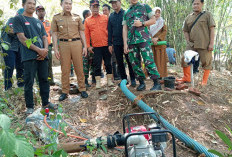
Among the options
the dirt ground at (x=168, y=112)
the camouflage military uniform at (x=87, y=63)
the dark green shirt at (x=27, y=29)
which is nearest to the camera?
the dirt ground at (x=168, y=112)

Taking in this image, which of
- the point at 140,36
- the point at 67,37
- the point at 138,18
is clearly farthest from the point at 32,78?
the point at 138,18

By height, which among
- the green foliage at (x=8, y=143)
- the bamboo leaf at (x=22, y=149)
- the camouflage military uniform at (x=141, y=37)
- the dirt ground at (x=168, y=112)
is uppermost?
the camouflage military uniform at (x=141, y=37)

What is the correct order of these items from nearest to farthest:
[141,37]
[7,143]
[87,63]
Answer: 1. [7,143]
2. [141,37]
3. [87,63]

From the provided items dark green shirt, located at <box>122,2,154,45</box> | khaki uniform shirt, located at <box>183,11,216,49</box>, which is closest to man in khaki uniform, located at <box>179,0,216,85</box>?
khaki uniform shirt, located at <box>183,11,216,49</box>

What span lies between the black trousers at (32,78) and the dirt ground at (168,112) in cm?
51

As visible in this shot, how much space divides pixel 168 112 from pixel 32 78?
6.96ft

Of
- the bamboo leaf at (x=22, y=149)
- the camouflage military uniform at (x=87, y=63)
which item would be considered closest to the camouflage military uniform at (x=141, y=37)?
the camouflage military uniform at (x=87, y=63)

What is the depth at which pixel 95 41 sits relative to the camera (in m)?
3.91

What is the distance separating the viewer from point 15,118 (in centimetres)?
277

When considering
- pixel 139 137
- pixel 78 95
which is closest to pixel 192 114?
pixel 139 137

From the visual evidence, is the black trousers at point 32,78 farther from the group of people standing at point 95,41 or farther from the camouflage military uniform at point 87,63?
the camouflage military uniform at point 87,63

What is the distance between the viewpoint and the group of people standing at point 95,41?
2865 millimetres

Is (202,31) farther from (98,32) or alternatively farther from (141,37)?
(98,32)

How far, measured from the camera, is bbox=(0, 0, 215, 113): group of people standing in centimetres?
287
